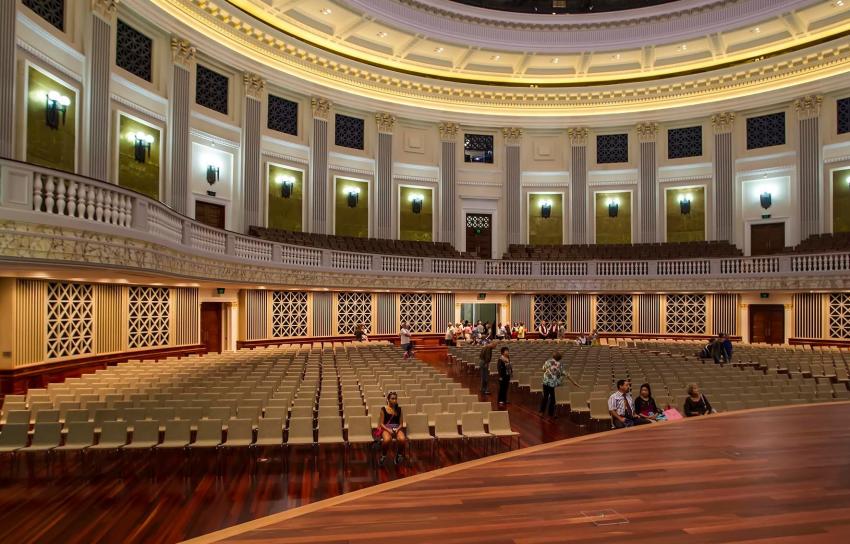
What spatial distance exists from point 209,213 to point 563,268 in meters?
13.9

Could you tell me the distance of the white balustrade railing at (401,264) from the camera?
21031 mm

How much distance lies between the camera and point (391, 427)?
6.92 m

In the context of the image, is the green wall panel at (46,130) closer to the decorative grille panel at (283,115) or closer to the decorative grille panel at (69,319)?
the decorative grille panel at (69,319)

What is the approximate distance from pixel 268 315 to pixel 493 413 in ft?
43.9

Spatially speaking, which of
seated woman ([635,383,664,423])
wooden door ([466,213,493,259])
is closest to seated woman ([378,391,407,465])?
seated woman ([635,383,664,423])

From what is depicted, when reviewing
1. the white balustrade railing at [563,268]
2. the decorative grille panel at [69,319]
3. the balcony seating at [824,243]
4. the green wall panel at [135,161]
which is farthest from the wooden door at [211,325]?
the balcony seating at [824,243]

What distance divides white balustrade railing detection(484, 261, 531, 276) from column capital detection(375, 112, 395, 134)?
757 centimetres

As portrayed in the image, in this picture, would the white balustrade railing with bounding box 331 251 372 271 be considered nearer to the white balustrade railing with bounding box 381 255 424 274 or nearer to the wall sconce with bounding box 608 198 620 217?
the white balustrade railing with bounding box 381 255 424 274

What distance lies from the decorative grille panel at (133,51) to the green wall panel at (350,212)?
28.3 feet

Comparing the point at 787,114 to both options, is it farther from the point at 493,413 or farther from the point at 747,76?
the point at 493,413

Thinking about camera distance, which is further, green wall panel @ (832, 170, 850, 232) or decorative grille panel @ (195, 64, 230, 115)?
green wall panel @ (832, 170, 850, 232)

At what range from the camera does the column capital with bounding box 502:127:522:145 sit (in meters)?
26.3

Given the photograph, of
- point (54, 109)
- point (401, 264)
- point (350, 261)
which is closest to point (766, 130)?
point (401, 264)

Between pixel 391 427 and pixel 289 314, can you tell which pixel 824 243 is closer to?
pixel 289 314
